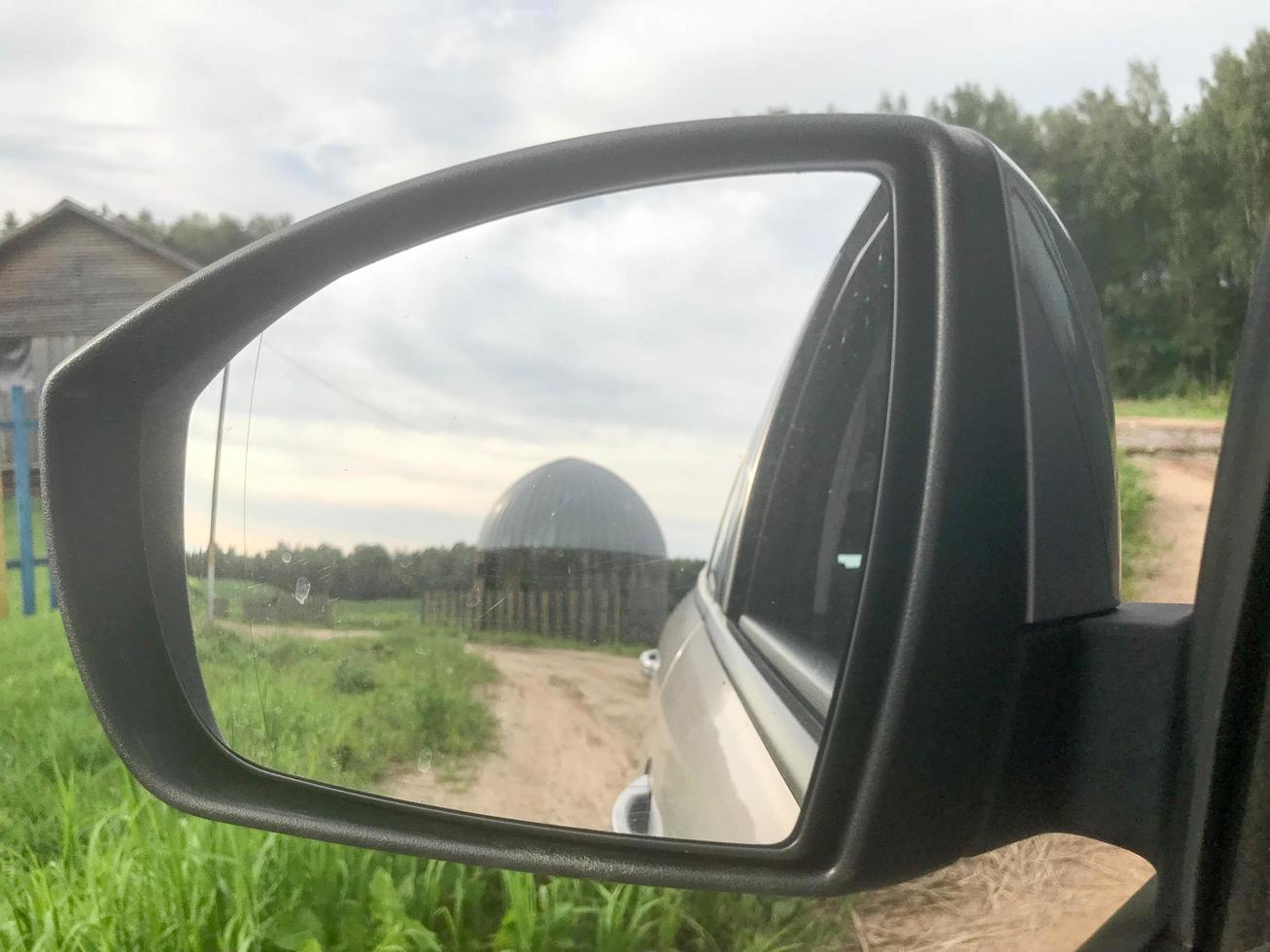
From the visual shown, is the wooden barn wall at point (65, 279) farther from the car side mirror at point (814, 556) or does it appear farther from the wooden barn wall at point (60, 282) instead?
the car side mirror at point (814, 556)

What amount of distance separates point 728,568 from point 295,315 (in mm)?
578

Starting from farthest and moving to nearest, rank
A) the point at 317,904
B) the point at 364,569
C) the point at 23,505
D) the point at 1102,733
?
the point at 23,505, the point at 317,904, the point at 364,569, the point at 1102,733

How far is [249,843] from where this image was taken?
8.19ft

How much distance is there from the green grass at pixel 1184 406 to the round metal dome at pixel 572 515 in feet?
1.45

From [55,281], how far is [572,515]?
7268 millimetres

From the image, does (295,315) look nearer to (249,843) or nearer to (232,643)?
(232,643)

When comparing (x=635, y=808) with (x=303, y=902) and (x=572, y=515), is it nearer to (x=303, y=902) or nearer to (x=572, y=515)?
(x=572, y=515)

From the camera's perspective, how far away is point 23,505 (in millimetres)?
6727

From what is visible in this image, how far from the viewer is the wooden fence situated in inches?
35.0

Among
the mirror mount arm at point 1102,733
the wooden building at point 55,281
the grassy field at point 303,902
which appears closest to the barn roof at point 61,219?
the wooden building at point 55,281

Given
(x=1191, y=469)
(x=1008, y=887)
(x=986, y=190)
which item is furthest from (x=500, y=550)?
(x=1008, y=887)

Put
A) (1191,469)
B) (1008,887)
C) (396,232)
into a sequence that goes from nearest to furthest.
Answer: (396,232)
(1191,469)
(1008,887)

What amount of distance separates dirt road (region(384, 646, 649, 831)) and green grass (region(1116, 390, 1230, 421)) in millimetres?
519

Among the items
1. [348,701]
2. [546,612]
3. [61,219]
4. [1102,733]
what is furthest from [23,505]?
[1102,733]
